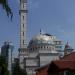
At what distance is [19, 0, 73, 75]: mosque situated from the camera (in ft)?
379

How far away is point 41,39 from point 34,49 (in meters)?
4.47

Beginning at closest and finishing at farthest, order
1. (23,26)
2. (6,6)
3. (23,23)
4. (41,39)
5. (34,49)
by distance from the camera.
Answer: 1. (6,6)
2. (41,39)
3. (23,26)
4. (23,23)
5. (34,49)

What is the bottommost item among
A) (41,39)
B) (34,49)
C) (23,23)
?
(34,49)

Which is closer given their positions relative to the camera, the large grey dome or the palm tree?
the palm tree

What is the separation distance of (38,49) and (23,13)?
11884 millimetres

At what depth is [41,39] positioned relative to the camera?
116438 millimetres

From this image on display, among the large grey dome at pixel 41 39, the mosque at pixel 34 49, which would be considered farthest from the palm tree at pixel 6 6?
the large grey dome at pixel 41 39

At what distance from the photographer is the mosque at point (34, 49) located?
379 ft

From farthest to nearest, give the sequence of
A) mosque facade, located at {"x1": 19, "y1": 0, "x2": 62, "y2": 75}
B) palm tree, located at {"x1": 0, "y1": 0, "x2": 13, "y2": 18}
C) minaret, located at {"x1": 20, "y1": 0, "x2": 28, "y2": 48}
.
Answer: minaret, located at {"x1": 20, "y1": 0, "x2": 28, "y2": 48} → mosque facade, located at {"x1": 19, "y1": 0, "x2": 62, "y2": 75} → palm tree, located at {"x1": 0, "y1": 0, "x2": 13, "y2": 18}

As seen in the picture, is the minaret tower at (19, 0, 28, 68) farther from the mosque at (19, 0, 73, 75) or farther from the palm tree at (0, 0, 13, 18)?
the palm tree at (0, 0, 13, 18)

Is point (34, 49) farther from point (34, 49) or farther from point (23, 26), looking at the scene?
point (23, 26)

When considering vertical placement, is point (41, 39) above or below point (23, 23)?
below

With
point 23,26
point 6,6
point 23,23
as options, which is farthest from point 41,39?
point 6,6

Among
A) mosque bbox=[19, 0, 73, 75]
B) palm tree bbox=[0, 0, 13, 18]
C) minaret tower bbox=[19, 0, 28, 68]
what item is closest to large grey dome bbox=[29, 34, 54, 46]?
mosque bbox=[19, 0, 73, 75]
